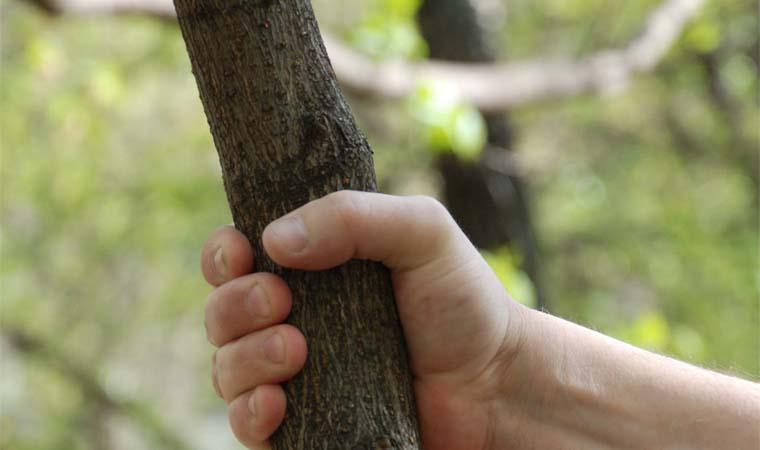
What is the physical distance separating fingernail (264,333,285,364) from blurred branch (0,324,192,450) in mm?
5270

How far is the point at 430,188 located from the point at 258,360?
18.8ft

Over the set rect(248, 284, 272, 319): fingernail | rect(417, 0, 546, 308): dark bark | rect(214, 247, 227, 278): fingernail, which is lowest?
rect(417, 0, 546, 308): dark bark

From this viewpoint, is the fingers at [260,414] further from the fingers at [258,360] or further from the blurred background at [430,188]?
the blurred background at [430,188]

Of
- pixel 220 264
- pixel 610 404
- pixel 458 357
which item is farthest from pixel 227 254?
pixel 610 404

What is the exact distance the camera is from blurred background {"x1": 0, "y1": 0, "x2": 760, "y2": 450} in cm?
555

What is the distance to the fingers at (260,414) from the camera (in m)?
1.15

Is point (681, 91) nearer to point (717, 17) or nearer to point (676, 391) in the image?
point (717, 17)

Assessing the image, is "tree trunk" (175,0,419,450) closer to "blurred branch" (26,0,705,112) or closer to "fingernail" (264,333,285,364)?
"fingernail" (264,333,285,364)

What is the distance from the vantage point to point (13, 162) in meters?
6.46

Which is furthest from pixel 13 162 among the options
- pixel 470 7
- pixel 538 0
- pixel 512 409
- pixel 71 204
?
pixel 512 409

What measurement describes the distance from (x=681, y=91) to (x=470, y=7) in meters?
3.42

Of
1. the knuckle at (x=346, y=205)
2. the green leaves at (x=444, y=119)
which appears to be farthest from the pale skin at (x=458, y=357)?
the green leaves at (x=444, y=119)

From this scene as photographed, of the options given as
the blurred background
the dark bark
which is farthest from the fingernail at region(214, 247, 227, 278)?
the dark bark

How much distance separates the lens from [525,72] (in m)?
4.48
